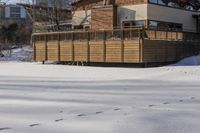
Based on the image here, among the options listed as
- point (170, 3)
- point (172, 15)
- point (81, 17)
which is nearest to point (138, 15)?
point (172, 15)

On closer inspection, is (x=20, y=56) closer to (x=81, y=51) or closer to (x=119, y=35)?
(x=81, y=51)

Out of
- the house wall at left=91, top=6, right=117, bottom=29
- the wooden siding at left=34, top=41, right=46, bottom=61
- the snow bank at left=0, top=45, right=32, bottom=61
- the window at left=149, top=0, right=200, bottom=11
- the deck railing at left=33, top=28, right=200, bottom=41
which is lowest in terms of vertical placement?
the snow bank at left=0, top=45, right=32, bottom=61

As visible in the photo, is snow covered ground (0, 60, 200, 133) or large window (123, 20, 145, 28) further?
large window (123, 20, 145, 28)

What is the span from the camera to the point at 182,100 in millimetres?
11719

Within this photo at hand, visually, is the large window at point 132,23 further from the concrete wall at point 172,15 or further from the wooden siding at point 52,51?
the wooden siding at point 52,51

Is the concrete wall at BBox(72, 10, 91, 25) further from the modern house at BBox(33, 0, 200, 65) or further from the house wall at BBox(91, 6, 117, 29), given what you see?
the house wall at BBox(91, 6, 117, 29)

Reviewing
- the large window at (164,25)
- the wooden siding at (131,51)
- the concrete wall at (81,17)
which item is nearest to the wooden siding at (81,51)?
the wooden siding at (131,51)

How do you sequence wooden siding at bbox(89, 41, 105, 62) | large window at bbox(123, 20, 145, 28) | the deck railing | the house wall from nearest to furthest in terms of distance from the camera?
the deck railing → wooden siding at bbox(89, 41, 105, 62) → large window at bbox(123, 20, 145, 28) → the house wall

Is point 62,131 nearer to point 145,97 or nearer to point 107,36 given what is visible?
point 145,97

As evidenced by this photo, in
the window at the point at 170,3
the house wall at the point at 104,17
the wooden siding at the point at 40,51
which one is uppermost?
the window at the point at 170,3

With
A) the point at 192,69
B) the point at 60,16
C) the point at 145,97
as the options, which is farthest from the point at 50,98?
the point at 60,16

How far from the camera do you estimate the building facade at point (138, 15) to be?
1270 inches

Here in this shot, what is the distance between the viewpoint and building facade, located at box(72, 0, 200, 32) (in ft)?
106

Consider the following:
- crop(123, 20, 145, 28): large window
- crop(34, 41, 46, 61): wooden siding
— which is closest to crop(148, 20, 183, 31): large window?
crop(123, 20, 145, 28): large window
